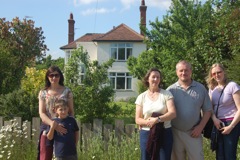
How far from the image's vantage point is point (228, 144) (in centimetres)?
491

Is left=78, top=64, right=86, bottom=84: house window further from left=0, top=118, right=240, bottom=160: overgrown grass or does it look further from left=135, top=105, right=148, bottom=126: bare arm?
left=135, top=105, right=148, bottom=126: bare arm

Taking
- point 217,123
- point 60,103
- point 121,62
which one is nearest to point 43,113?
point 60,103

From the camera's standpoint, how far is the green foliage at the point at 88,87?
920 centimetres

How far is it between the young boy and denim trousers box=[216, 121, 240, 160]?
192 centimetres

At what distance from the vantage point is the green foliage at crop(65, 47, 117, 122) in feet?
30.2

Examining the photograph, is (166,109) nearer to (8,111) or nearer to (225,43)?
(8,111)

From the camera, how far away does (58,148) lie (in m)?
4.78

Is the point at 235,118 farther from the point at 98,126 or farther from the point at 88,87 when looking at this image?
the point at 88,87

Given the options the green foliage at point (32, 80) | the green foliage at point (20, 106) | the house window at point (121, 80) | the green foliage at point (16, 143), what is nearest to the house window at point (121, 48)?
the house window at point (121, 80)

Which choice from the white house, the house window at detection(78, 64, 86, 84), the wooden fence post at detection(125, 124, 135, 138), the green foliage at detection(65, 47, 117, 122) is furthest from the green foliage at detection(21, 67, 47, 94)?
the white house

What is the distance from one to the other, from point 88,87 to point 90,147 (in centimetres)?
253

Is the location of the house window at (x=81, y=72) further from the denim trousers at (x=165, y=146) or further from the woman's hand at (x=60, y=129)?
the denim trousers at (x=165, y=146)

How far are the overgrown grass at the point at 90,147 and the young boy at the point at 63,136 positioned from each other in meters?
1.65

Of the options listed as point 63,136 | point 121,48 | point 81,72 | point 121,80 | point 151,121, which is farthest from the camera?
point 121,80
